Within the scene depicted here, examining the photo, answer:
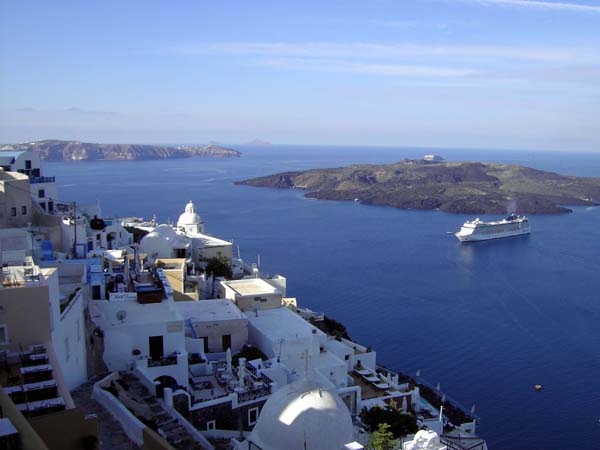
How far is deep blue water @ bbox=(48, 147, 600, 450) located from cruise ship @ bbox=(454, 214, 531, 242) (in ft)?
4.56

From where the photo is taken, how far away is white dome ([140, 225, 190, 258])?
19828 millimetres

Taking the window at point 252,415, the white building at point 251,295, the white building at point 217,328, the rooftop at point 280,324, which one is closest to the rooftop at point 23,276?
the window at point 252,415

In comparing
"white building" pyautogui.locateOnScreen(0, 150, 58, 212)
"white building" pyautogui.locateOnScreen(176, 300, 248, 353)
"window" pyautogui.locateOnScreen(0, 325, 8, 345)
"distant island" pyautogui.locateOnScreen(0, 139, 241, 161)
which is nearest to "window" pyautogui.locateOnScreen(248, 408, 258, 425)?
"white building" pyautogui.locateOnScreen(176, 300, 248, 353)

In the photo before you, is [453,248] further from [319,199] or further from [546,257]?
[319,199]

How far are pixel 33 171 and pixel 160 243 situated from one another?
5015mm

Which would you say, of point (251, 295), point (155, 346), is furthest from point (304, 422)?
point (251, 295)

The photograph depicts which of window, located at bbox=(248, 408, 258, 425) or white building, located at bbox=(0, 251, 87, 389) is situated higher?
white building, located at bbox=(0, 251, 87, 389)

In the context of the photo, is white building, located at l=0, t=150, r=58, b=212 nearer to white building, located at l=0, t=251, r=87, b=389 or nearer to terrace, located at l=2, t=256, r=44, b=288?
white building, located at l=0, t=251, r=87, b=389

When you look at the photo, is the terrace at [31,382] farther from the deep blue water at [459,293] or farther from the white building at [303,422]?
the deep blue water at [459,293]

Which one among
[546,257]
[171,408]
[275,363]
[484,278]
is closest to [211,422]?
[171,408]

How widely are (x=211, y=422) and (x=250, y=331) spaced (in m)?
4.46

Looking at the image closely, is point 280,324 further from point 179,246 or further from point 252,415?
point 179,246

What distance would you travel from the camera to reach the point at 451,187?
81.2 metres

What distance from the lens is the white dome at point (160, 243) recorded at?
1983cm
